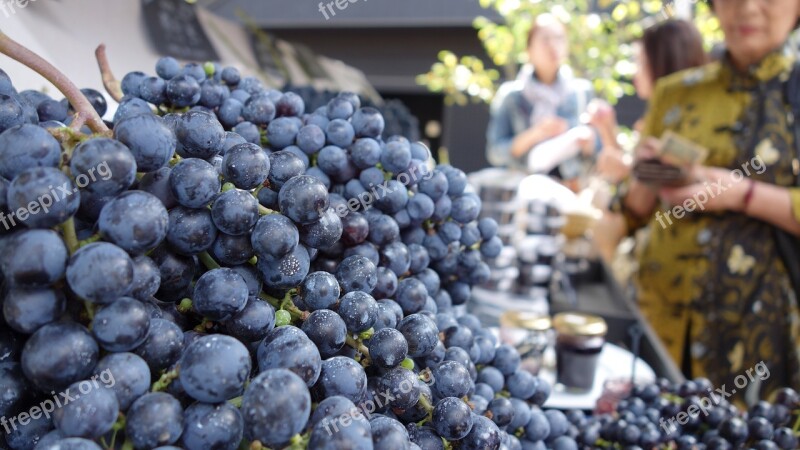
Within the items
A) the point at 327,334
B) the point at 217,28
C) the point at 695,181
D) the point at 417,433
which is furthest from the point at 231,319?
the point at 695,181

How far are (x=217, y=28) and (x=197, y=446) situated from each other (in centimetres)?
140

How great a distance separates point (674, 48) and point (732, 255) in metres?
1.08

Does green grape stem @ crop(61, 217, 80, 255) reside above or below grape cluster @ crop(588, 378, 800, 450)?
above

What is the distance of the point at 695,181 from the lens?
1648 mm

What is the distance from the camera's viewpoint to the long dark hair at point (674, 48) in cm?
232

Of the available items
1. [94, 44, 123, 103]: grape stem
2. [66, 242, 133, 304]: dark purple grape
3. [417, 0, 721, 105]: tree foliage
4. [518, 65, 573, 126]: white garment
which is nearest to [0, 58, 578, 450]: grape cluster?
[66, 242, 133, 304]: dark purple grape

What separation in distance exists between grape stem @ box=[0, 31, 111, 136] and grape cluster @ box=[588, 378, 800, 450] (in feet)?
2.23

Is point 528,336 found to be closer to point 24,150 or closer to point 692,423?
point 692,423

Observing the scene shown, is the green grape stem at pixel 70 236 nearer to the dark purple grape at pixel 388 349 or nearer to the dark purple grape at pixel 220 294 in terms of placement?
the dark purple grape at pixel 220 294

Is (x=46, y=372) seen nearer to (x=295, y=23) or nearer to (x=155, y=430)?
(x=155, y=430)

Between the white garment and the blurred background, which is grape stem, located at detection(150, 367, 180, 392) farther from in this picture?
the white garment

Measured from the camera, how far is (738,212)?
5.44ft

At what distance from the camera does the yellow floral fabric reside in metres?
Result: 1.61

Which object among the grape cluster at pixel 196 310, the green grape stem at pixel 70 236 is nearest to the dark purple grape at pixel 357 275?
the grape cluster at pixel 196 310
